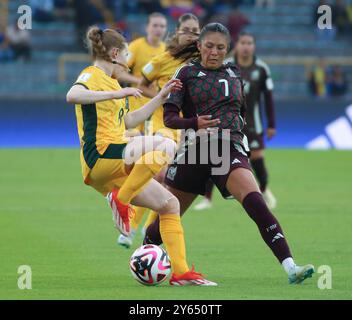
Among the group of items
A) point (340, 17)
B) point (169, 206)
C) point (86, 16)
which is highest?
point (86, 16)

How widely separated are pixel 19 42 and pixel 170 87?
1918 centimetres

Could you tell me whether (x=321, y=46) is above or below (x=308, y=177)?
above

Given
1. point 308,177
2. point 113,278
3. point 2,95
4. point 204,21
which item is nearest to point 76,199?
point 308,177

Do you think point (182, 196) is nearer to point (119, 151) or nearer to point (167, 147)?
point (167, 147)

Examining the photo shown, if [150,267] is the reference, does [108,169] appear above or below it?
above

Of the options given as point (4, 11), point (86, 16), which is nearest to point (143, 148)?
point (86, 16)

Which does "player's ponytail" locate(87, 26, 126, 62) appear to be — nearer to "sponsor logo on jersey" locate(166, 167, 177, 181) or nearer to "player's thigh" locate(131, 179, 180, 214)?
"sponsor logo on jersey" locate(166, 167, 177, 181)

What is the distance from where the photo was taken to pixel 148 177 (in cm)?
848

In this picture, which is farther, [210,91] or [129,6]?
[129,6]

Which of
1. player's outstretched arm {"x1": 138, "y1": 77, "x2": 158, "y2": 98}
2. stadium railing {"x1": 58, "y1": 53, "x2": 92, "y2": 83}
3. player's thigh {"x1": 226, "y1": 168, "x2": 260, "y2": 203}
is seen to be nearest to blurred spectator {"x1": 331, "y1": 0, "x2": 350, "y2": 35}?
stadium railing {"x1": 58, "y1": 53, "x2": 92, "y2": 83}

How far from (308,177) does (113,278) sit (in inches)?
384

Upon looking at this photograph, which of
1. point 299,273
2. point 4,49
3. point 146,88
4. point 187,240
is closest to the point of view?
point 299,273

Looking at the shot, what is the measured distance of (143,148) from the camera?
28.0ft

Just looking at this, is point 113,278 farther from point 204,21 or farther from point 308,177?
point 204,21
